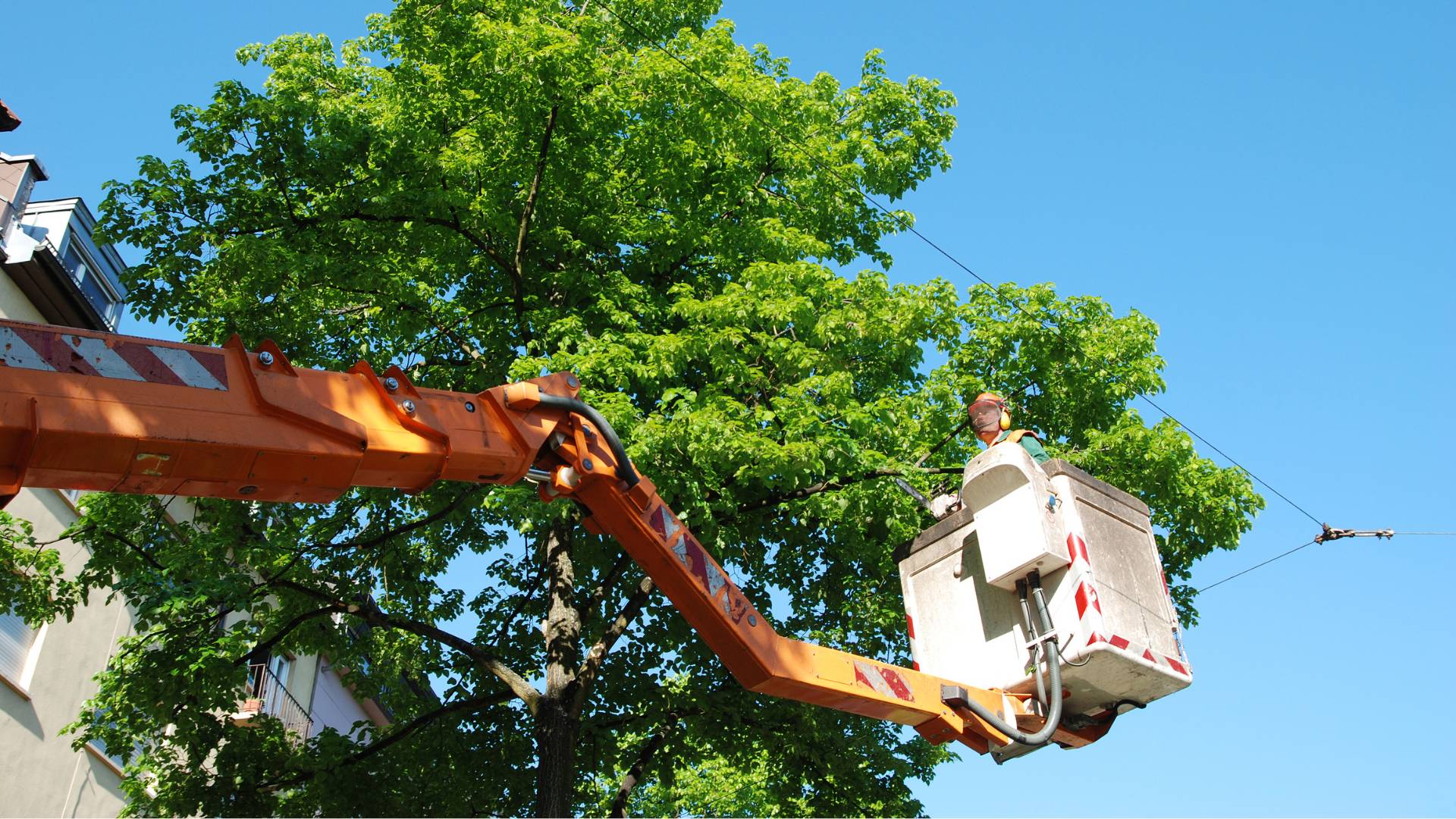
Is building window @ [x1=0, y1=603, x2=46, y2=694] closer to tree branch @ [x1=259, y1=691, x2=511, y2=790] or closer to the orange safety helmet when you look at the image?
tree branch @ [x1=259, y1=691, x2=511, y2=790]

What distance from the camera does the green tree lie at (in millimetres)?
10867

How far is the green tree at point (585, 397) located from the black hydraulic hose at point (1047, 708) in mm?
3482

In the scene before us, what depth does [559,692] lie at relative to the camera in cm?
1122

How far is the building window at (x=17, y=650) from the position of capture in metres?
14.5

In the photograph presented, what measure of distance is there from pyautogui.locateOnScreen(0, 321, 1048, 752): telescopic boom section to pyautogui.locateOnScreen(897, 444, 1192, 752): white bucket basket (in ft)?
1.16

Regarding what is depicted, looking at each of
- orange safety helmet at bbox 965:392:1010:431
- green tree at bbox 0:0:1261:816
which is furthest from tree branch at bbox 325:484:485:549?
orange safety helmet at bbox 965:392:1010:431

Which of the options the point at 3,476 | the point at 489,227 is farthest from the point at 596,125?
the point at 3,476

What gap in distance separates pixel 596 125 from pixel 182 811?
23.9ft

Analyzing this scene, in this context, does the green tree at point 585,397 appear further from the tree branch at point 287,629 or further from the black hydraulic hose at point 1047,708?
the black hydraulic hose at point 1047,708

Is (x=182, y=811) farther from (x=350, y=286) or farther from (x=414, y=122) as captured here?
(x=414, y=122)

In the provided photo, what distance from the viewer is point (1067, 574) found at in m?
6.80

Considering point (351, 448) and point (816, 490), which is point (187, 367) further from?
point (816, 490)

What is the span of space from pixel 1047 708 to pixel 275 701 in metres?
17.2

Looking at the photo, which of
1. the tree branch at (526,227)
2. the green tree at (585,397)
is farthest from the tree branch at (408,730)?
the tree branch at (526,227)
